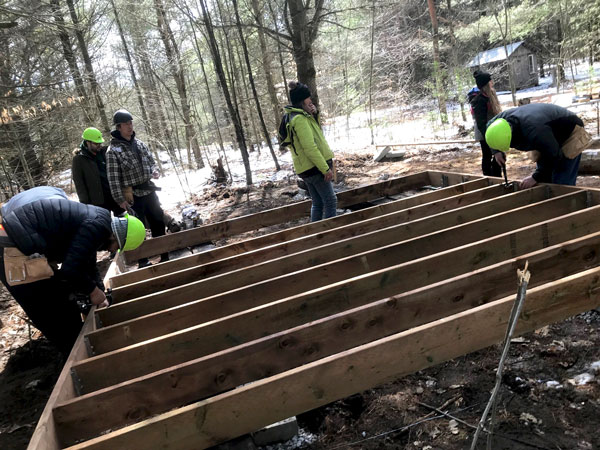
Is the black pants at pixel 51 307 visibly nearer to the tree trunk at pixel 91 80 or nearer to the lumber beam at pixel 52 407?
the lumber beam at pixel 52 407

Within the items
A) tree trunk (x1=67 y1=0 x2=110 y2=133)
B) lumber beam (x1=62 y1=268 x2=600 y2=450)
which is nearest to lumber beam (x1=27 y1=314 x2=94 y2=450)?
lumber beam (x1=62 y1=268 x2=600 y2=450)

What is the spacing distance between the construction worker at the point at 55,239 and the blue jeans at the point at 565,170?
→ 3.71 meters

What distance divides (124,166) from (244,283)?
2.46 metres

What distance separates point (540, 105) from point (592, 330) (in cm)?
192

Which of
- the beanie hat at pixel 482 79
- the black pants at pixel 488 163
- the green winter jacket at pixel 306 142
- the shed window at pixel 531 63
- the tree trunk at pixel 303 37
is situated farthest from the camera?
the shed window at pixel 531 63

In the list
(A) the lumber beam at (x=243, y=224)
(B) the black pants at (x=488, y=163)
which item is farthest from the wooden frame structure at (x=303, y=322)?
(B) the black pants at (x=488, y=163)

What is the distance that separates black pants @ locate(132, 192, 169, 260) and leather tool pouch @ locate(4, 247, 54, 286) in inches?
81.9

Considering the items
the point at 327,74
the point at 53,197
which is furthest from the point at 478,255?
the point at 327,74

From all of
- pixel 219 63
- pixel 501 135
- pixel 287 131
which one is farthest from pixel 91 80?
pixel 501 135

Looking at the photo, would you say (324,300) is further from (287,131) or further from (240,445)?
(287,131)

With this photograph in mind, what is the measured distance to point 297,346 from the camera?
2174mm

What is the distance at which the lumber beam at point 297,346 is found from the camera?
6.38ft

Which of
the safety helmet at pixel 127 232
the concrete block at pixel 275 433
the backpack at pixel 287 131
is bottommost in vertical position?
the concrete block at pixel 275 433

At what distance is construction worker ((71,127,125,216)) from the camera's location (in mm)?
4922
